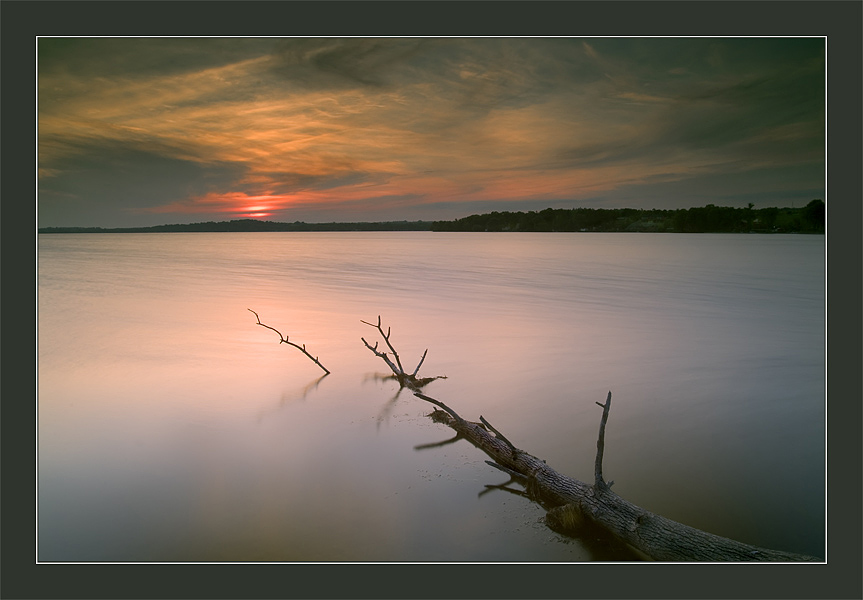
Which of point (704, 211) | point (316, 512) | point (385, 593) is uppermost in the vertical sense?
point (704, 211)

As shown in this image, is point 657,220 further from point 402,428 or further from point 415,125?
point 402,428

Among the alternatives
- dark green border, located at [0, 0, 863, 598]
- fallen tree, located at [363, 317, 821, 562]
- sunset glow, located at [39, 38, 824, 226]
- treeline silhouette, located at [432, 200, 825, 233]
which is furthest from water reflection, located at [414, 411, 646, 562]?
sunset glow, located at [39, 38, 824, 226]

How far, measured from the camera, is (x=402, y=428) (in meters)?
4.03

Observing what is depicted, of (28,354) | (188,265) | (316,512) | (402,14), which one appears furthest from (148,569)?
(188,265)

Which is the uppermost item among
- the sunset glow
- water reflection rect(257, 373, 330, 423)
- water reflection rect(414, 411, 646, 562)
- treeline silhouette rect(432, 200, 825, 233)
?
the sunset glow

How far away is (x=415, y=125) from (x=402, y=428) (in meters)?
3.34

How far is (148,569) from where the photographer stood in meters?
2.79

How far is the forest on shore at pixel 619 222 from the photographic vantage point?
457 cm

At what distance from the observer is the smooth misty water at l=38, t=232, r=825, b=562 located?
2910mm

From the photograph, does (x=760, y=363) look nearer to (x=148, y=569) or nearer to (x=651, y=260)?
(x=148, y=569)

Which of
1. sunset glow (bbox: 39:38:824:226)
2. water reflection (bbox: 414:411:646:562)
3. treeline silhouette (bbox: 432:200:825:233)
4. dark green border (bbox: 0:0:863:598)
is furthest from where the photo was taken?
treeline silhouette (bbox: 432:200:825:233)

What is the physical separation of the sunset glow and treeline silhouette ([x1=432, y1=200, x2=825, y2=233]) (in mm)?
212

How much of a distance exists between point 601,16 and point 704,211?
3.35 meters

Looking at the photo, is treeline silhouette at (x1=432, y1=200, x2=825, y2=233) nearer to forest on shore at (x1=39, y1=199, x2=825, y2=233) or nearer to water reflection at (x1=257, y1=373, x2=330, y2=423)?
forest on shore at (x1=39, y1=199, x2=825, y2=233)
